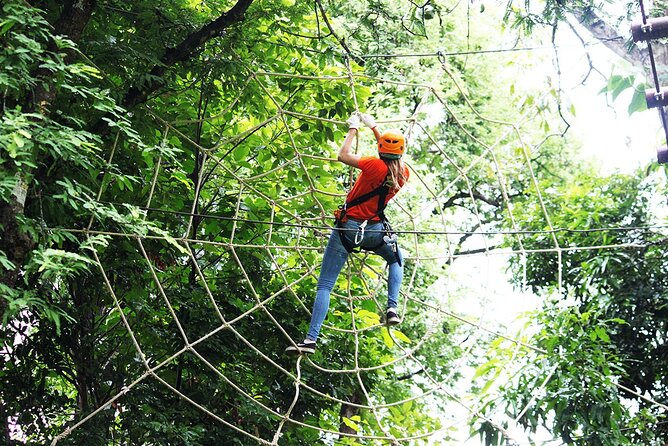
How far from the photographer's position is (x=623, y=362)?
8.35m

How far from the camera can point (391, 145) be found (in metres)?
5.68

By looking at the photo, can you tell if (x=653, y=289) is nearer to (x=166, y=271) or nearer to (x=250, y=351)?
(x=250, y=351)

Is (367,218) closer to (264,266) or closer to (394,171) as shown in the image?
(394,171)

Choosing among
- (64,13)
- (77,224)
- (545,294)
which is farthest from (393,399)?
(64,13)

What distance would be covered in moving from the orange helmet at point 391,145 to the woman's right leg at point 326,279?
1.78 ft

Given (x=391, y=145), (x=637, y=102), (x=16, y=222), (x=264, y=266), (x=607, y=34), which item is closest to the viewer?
(x=16, y=222)

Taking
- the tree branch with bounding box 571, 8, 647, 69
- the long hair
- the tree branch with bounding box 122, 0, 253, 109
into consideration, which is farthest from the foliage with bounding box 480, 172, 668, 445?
the tree branch with bounding box 122, 0, 253, 109

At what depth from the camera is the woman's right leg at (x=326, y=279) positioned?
5.79m

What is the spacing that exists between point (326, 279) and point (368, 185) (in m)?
0.60

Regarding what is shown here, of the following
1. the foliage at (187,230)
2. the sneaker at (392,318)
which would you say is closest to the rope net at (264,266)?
the foliage at (187,230)

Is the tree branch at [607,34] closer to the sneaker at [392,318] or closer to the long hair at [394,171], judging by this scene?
the long hair at [394,171]

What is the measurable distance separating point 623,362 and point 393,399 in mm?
2950

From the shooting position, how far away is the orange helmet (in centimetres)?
566

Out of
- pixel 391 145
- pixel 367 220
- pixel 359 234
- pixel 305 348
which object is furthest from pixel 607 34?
pixel 305 348
